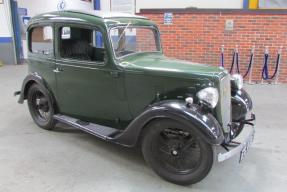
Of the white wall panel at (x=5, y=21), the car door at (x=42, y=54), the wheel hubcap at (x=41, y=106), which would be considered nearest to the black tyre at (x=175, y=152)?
the car door at (x=42, y=54)

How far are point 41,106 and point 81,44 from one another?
1.06 metres

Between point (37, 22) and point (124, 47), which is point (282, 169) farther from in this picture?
point (37, 22)

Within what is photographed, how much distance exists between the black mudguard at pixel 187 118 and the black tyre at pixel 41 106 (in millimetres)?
1556

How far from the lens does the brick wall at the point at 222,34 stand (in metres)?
6.74

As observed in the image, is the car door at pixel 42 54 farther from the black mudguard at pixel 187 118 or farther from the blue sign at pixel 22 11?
the blue sign at pixel 22 11

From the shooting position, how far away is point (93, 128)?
3.46 metres

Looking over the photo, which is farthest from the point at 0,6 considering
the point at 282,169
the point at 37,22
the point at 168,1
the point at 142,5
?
the point at 282,169

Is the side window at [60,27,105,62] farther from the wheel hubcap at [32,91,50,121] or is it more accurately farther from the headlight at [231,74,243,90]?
the headlight at [231,74,243,90]

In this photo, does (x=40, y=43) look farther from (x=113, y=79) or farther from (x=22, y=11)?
(x=22, y=11)

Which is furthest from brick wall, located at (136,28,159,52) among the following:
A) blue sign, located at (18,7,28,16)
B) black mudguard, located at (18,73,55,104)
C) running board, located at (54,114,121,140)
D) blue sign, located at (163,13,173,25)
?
blue sign, located at (18,7,28,16)

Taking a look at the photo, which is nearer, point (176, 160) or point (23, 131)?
point (176, 160)

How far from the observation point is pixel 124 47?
11.3ft

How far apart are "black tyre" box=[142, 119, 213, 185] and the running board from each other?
0.50 m

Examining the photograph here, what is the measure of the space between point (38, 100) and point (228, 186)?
2774 mm
